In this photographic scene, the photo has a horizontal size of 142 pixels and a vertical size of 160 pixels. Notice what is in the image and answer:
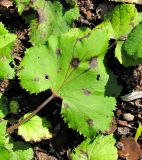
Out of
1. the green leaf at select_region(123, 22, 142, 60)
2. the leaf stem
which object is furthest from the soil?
the green leaf at select_region(123, 22, 142, 60)

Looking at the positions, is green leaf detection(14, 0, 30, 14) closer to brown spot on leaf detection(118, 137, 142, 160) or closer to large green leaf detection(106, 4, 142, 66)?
large green leaf detection(106, 4, 142, 66)

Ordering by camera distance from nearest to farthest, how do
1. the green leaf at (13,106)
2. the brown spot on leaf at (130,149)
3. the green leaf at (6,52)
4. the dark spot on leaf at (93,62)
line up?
the green leaf at (6,52) < the dark spot on leaf at (93,62) < the green leaf at (13,106) < the brown spot on leaf at (130,149)

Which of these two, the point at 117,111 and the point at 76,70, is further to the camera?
the point at 117,111

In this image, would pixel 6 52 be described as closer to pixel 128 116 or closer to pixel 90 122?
pixel 90 122

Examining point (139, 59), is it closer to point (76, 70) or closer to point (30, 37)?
point (76, 70)

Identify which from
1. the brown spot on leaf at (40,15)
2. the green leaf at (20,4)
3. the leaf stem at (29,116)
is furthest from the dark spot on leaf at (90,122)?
the green leaf at (20,4)

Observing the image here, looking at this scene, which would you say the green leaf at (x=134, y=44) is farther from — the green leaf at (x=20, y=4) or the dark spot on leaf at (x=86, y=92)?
the green leaf at (x=20, y=4)

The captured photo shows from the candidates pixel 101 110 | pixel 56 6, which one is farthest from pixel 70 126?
pixel 56 6
